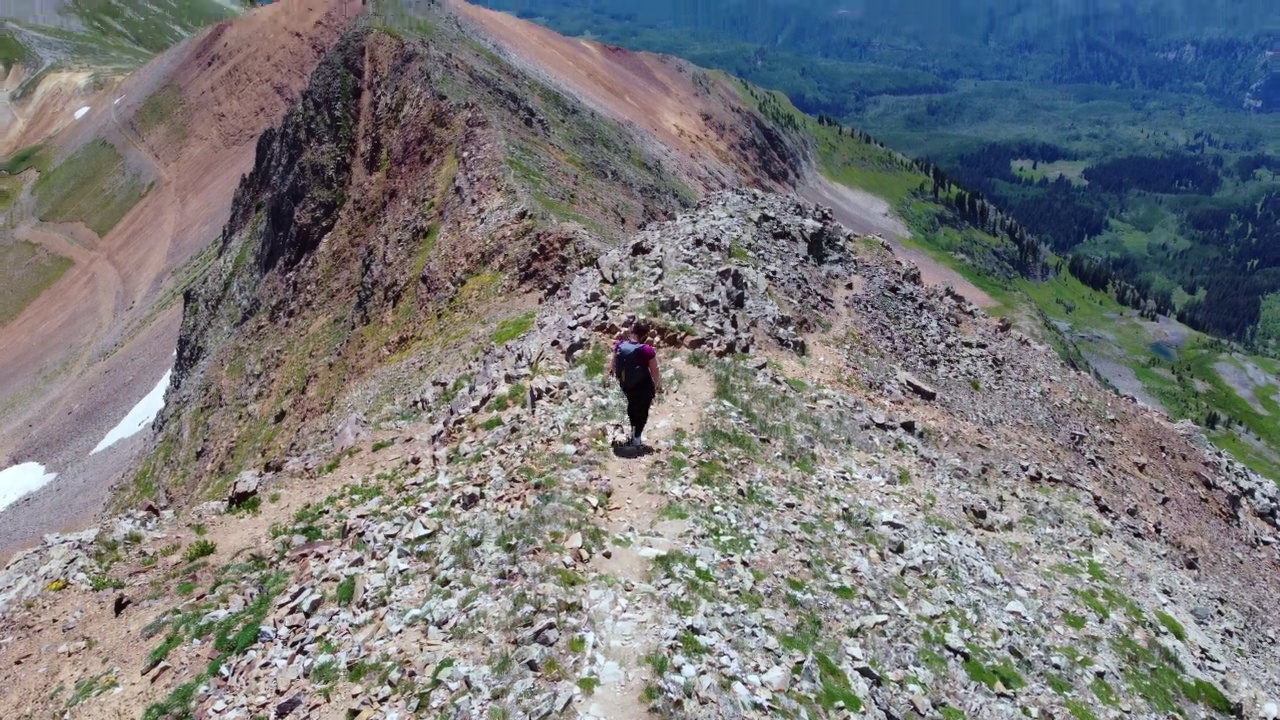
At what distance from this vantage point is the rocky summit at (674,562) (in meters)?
13.5

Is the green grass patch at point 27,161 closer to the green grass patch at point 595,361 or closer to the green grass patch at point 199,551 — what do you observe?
the green grass patch at point 199,551

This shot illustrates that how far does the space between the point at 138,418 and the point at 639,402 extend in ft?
244

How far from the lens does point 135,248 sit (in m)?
127

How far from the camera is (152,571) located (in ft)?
63.2

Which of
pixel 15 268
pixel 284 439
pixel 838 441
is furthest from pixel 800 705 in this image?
pixel 15 268

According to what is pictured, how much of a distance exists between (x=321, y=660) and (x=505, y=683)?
357 centimetres

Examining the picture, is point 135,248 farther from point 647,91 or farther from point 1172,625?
point 1172,625

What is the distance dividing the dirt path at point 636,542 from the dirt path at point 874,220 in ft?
448

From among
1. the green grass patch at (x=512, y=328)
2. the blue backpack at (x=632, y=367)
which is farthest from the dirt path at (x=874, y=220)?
the blue backpack at (x=632, y=367)

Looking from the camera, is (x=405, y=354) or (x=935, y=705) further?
(x=405, y=354)

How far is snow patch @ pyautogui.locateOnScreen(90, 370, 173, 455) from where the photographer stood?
7469 cm

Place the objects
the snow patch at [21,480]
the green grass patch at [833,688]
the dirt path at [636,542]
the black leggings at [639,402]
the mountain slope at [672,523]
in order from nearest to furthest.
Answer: the dirt path at [636,542] < the green grass patch at [833,688] < the mountain slope at [672,523] < the black leggings at [639,402] < the snow patch at [21,480]

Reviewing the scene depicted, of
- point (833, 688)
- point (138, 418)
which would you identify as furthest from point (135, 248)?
point (833, 688)

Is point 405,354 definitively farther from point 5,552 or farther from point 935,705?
point 5,552
